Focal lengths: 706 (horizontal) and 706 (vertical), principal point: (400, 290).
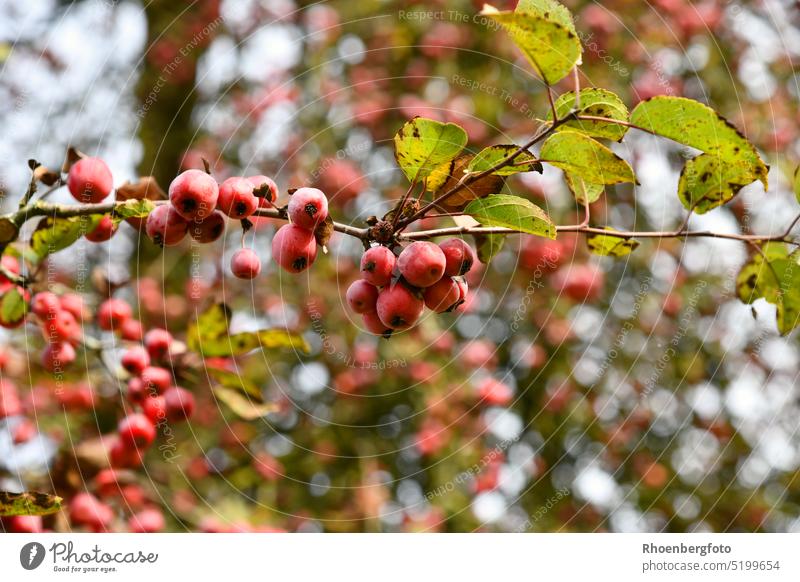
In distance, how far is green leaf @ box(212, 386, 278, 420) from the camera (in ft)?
5.32

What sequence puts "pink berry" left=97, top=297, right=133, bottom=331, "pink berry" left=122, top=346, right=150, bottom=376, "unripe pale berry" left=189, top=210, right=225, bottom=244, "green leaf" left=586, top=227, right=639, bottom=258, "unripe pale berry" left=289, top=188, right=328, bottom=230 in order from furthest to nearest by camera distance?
"pink berry" left=97, top=297, right=133, bottom=331 → "pink berry" left=122, top=346, right=150, bottom=376 → "green leaf" left=586, top=227, right=639, bottom=258 → "unripe pale berry" left=189, top=210, right=225, bottom=244 → "unripe pale berry" left=289, top=188, right=328, bottom=230

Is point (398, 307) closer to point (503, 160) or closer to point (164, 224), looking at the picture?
point (503, 160)

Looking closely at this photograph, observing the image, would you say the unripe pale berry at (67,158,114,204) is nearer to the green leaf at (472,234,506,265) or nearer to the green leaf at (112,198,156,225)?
the green leaf at (112,198,156,225)

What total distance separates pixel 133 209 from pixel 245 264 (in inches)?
7.2

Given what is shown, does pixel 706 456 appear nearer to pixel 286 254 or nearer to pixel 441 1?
pixel 441 1

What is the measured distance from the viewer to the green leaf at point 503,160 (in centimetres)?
97

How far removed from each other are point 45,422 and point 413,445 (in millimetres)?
1477

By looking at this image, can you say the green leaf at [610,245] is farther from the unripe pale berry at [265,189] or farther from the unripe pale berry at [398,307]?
the unripe pale berry at [265,189]

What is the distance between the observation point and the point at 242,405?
1.63 meters

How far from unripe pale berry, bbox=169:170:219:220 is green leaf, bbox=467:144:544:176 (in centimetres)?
37

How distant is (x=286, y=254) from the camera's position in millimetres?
967
